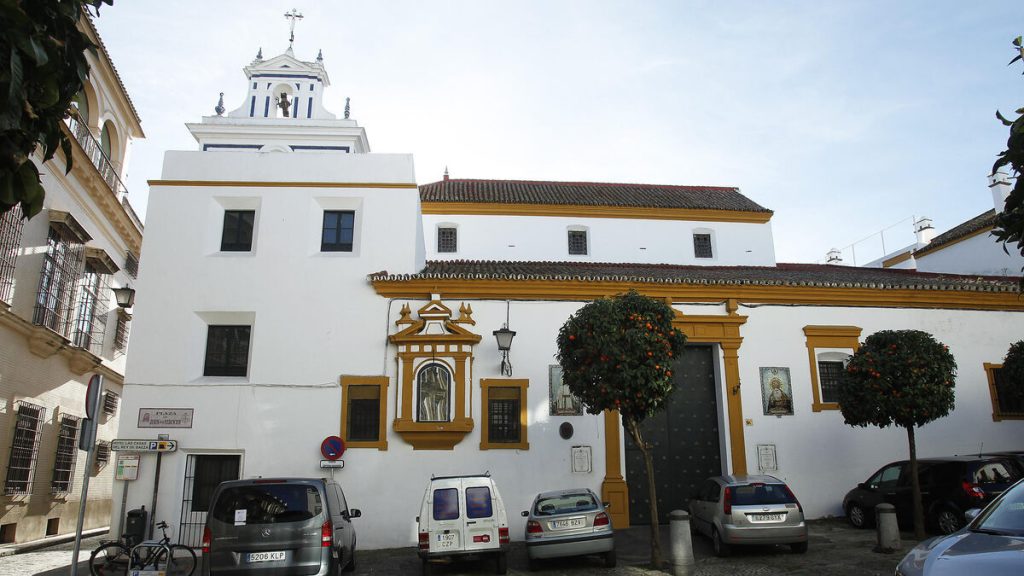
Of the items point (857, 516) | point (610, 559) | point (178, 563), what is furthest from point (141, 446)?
point (857, 516)

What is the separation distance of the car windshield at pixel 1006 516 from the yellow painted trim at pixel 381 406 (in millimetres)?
11102

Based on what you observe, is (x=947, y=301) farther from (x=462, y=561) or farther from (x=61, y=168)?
(x=61, y=168)

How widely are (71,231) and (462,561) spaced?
1380 centimetres

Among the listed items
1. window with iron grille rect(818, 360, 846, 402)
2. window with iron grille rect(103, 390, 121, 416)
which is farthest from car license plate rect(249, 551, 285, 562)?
window with iron grille rect(103, 390, 121, 416)

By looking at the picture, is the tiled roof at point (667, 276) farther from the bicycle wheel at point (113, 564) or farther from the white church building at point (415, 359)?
the bicycle wheel at point (113, 564)

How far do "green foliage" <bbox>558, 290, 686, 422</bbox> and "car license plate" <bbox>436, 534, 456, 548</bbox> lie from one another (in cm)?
318

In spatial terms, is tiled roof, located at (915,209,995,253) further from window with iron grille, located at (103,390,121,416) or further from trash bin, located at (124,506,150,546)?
window with iron grille, located at (103,390,121,416)

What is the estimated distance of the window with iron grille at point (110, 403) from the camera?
21891 mm

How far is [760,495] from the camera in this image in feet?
39.6

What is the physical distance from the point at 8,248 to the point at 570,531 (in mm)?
13745

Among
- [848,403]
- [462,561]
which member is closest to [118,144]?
[462,561]

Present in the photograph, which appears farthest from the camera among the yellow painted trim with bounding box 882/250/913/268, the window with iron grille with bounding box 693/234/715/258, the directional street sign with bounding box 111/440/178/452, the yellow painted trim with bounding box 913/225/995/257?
the yellow painted trim with bounding box 882/250/913/268

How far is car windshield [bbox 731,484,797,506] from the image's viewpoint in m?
12.0

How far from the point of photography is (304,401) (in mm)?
15273
